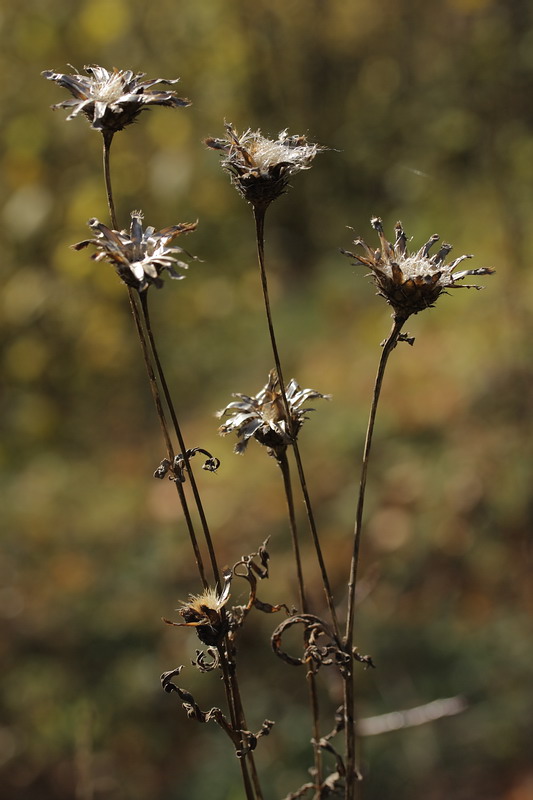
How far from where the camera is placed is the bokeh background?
106 inches

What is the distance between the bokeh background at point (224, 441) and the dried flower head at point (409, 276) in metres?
0.84

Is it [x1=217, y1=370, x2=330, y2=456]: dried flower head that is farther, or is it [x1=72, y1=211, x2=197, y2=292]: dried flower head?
[x1=217, y1=370, x2=330, y2=456]: dried flower head

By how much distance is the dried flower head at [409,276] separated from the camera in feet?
2.52

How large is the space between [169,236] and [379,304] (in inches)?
191

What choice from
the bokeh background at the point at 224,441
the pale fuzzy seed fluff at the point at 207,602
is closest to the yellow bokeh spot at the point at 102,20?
the bokeh background at the point at 224,441

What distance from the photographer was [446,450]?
3.97 m

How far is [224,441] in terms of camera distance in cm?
464

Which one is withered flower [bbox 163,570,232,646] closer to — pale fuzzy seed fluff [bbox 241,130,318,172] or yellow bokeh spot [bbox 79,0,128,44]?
pale fuzzy seed fluff [bbox 241,130,318,172]

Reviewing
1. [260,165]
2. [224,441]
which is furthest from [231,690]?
[224,441]

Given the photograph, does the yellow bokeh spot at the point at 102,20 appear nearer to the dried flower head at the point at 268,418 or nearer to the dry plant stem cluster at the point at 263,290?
the dry plant stem cluster at the point at 263,290

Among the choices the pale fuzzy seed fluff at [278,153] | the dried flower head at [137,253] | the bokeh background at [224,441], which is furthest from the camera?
the bokeh background at [224,441]

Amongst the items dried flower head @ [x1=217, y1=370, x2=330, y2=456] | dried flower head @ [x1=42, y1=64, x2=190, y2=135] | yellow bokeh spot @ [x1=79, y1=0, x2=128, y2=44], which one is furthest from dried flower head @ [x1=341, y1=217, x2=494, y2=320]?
yellow bokeh spot @ [x1=79, y1=0, x2=128, y2=44]

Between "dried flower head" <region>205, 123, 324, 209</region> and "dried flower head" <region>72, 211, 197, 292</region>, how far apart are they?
0.26 feet

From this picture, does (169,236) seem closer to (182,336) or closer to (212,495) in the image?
(182,336)
